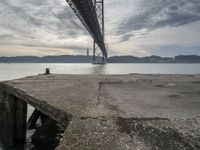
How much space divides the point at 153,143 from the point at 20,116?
17.9ft

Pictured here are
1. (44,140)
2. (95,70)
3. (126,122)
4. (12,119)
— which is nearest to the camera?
(126,122)

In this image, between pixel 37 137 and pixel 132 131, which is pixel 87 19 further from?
pixel 132 131

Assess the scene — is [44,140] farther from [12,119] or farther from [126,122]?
[126,122]

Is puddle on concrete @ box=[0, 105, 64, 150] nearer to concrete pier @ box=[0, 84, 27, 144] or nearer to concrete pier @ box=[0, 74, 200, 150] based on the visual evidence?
concrete pier @ box=[0, 84, 27, 144]

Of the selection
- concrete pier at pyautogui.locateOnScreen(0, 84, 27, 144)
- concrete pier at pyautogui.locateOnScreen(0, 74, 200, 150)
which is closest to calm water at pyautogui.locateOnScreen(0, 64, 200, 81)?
concrete pier at pyautogui.locateOnScreen(0, 84, 27, 144)

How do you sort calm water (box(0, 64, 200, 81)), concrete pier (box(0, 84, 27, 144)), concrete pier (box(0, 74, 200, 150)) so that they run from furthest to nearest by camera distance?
1. calm water (box(0, 64, 200, 81))
2. concrete pier (box(0, 84, 27, 144))
3. concrete pier (box(0, 74, 200, 150))

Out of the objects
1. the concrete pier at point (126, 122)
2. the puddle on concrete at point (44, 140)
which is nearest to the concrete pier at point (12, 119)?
the puddle on concrete at point (44, 140)

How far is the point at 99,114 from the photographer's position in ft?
11.0

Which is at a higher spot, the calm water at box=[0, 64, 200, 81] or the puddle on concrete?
the puddle on concrete

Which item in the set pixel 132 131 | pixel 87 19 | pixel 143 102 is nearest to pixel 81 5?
pixel 87 19

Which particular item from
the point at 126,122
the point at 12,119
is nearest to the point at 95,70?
the point at 12,119

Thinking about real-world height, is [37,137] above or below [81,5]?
below

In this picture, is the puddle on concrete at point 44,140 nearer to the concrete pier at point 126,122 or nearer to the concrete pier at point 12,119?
the concrete pier at point 12,119

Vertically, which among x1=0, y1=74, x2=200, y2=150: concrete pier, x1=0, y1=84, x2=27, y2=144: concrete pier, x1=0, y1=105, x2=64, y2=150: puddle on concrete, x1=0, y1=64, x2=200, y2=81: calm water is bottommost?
x1=0, y1=64, x2=200, y2=81: calm water
